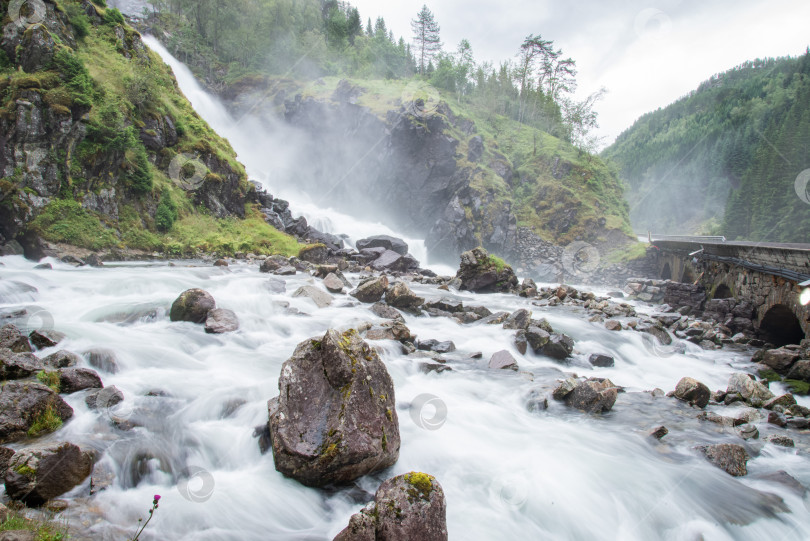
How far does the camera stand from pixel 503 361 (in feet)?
32.6

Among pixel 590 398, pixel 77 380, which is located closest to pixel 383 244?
pixel 590 398

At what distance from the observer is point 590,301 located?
19859 mm

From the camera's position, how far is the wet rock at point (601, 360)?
11.4 meters

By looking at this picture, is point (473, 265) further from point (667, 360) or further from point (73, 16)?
point (73, 16)

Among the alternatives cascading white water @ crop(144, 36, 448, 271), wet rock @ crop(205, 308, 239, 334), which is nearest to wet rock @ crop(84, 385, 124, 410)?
wet rock @ crop(205, 308, 239, 334)

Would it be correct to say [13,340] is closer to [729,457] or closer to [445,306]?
[729,457]

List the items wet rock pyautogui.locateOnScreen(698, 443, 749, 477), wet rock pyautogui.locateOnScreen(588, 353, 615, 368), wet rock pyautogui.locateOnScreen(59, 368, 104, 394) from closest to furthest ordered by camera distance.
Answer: wet rock pyautogui.locateOnScreen(59, 368, 104, 394) → wet rock pyautogui.locateOnScreen(698, 443, 749, 477) → wet rock pyautogui.locateOnScreen(588, 353, 615, 368)

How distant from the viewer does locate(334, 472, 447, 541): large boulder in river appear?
138 inches

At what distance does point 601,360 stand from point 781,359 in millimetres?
4993

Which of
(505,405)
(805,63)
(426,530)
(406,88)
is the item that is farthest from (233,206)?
(805,63)

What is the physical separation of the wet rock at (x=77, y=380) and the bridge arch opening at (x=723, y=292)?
2328cm

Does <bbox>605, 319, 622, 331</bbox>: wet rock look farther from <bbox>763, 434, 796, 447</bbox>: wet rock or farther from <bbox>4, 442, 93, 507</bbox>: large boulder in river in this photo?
<bbox>4, 442, 93, 507</bbox>: large boulder in river

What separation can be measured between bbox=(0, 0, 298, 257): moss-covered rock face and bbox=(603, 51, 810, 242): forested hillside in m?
60.1

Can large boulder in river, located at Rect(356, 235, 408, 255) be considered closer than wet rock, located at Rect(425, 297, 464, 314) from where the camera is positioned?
No
